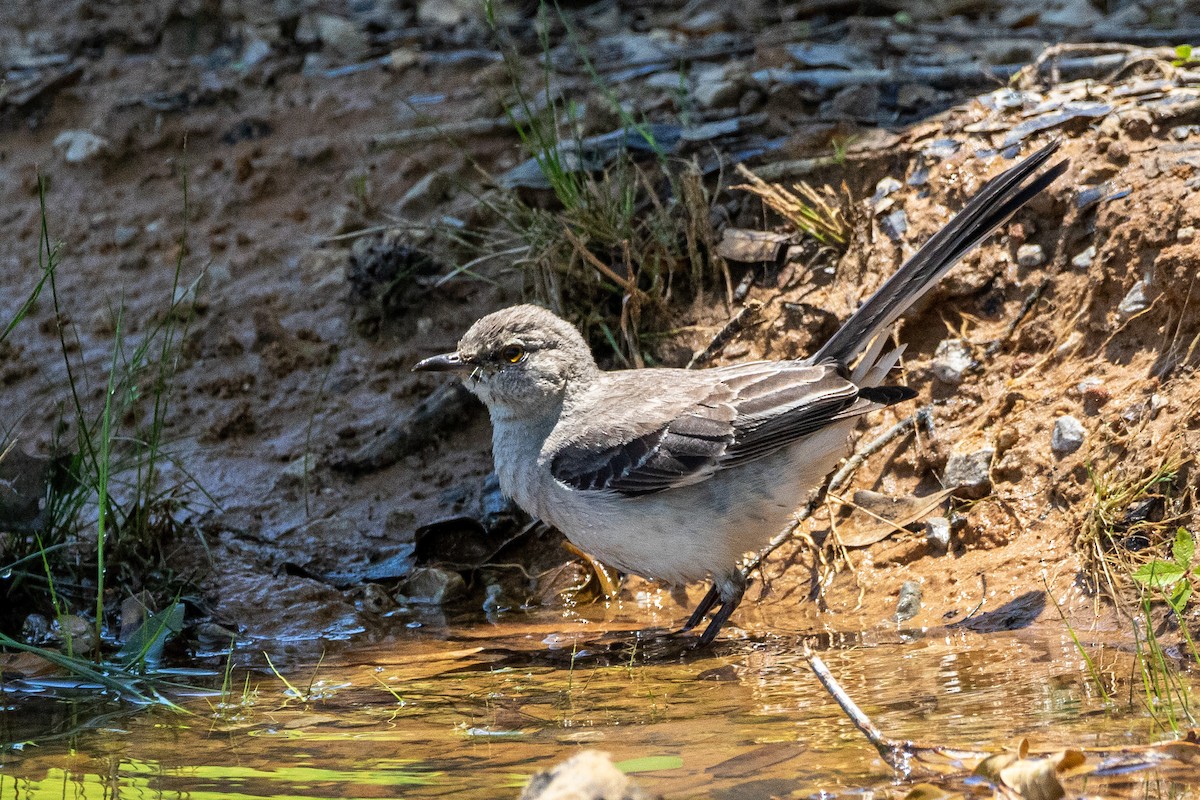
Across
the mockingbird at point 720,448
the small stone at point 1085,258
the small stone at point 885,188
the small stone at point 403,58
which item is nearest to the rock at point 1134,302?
the small stone at point 1085,258

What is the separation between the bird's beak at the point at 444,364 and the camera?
5414mm

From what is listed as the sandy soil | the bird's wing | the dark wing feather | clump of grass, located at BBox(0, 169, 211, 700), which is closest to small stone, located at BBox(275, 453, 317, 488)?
the sandy soil

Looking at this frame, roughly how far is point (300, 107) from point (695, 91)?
2856mm

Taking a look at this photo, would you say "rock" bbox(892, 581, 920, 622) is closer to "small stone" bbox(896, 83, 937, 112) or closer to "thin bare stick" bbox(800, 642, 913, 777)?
"thin bare stick" bbox(800, 642, 913, 777)

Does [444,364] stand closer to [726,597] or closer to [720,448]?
[720,448]

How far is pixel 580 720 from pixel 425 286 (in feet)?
12.0

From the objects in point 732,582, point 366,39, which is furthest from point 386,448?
point 366,39

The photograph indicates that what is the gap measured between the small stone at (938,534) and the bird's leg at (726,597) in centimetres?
80

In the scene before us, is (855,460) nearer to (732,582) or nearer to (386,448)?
(732,582)

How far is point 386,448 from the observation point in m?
6.52

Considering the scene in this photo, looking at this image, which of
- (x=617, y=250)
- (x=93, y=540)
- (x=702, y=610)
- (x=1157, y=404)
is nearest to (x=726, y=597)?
(x=702, y=610)

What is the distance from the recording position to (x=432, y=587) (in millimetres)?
5758

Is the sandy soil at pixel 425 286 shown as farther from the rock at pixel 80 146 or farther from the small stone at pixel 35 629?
the small stone at pixel 35 629

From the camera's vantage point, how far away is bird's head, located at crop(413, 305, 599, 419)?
5.46 metres
